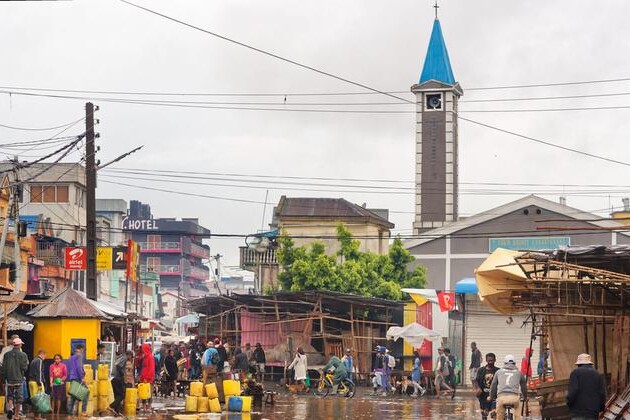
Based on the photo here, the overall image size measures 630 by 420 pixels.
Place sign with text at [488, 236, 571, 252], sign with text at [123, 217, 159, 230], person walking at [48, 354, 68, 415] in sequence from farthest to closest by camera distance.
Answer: sign with text at [123, 217, 159, 230], sign with text at [488, 236, 571, 252], person walking at [48, 354, 68, 415]

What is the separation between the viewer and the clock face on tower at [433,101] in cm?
9888

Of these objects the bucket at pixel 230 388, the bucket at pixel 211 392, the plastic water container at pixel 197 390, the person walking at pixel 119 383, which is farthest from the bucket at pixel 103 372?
the bucket at pixel 230 388

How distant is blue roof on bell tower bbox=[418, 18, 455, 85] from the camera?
10006 centimetres

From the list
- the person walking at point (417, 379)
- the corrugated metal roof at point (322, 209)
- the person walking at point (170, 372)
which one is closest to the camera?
the person walking at point (170, 372)

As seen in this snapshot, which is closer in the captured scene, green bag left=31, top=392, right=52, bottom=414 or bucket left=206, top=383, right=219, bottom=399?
green bag left=31, top=392, right=52, bottom=414

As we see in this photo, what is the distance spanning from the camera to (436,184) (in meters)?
96.6

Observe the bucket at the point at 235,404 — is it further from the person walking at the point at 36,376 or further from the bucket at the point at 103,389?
the person walking at the point at 36,376

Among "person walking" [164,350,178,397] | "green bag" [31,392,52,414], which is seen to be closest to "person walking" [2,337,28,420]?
"green bag" [31,392,52,414]

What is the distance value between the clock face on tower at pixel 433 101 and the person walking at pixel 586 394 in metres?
82.3

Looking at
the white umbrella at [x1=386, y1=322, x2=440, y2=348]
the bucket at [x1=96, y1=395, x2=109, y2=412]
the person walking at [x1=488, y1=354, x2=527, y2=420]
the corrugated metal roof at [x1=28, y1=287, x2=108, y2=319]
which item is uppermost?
the corrugated metal roof at [x1=28, y1=287, x2=108, y2=319]

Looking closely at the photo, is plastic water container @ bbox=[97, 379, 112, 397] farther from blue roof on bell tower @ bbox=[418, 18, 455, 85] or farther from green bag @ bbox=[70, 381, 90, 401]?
blue roof on bell tower @ bbox=[418, 18, 455, 85]

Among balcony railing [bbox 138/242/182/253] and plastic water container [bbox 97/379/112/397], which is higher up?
balcony railing [bbox 138/242/182/253]

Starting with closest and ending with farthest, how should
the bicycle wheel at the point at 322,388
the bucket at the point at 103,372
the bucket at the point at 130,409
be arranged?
the bucket at the point at 103,372
the bucket at the point at 130,409
the bicycle wheel at the point at 322,388

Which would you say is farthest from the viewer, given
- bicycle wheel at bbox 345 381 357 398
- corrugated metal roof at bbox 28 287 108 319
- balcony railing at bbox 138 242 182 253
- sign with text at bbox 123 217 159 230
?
balcony railing at bbox 138 242 182 253
